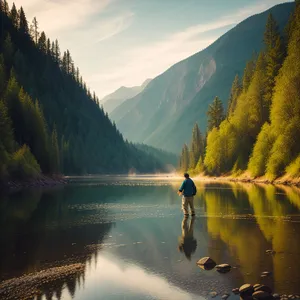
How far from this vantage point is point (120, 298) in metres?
10.2

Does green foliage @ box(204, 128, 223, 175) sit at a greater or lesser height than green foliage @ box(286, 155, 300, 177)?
greater

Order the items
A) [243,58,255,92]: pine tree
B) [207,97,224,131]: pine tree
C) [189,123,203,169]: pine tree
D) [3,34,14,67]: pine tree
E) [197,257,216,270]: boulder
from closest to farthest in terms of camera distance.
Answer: [197,257,216,270]: boulder
[243,58,255,92]: pine tree
[207,97,224,131]: pine tree
[3,34,14,67]: pine tree
[189,123,203,169]: pine tree

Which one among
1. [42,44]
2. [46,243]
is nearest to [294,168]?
[46,243]

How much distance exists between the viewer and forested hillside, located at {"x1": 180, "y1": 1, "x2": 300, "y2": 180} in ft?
193

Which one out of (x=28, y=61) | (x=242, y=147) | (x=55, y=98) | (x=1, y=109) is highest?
(x=28, y=61)

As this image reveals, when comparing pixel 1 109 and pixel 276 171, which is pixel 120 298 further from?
pixel 1 109

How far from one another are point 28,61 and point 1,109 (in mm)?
102416

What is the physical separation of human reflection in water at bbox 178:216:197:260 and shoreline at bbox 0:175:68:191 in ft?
145

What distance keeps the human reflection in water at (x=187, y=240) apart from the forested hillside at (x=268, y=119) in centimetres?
3640

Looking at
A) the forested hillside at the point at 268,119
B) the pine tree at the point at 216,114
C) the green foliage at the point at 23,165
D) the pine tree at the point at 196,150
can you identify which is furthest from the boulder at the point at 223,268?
the pine tree at the point at 196,150

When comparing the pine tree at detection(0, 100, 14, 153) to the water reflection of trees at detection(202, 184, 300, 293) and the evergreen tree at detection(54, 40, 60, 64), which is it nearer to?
the water reflection of trees at detection(202, 184, 300, 293)

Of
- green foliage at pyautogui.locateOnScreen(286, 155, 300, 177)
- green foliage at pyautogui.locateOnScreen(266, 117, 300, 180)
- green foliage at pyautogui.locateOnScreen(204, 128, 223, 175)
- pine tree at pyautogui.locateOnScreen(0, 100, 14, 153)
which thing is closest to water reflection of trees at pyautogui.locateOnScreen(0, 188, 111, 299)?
green foliage at pyautogui.locateOnScreen(286, 155, 300, 177)

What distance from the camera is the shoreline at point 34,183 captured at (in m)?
63.0

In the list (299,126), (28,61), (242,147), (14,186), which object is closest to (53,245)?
(299,126)
